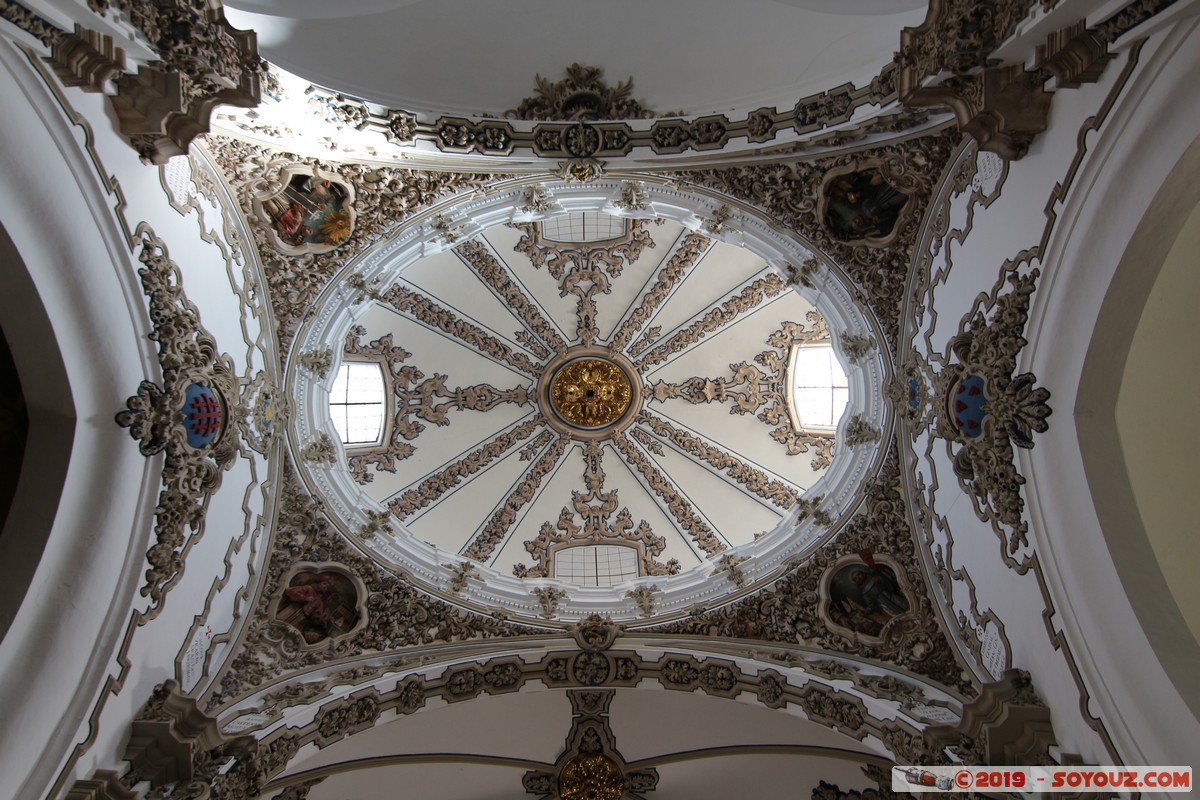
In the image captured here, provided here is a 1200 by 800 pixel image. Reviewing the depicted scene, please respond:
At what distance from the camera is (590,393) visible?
16266mm

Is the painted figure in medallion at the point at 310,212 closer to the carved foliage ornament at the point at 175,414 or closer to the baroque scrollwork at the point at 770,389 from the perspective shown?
the carved foliage ornament at the point at 175,414

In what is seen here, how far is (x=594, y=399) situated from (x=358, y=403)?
507 cm

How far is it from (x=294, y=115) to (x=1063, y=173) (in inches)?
312

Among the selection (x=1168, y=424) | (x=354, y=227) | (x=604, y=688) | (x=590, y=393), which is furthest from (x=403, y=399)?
(x=1168, y=424)

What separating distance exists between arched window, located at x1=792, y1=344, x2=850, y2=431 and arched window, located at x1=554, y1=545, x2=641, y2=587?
4.77 metres

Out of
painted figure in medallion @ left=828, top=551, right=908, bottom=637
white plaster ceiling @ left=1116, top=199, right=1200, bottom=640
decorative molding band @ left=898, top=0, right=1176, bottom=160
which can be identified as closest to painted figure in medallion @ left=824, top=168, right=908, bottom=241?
decorative molding band @ left=898, top=0, right=1176, bottom=160

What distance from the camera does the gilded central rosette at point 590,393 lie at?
53.4 ft

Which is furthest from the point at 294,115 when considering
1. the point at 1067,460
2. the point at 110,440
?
the point at 1067,460

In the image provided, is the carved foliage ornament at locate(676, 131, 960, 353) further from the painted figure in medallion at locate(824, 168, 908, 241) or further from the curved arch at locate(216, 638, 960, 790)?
the curved arch at locate(216, 638, 960, 790)

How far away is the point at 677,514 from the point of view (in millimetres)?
15758

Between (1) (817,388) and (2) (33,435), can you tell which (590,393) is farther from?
(2) (33,435)

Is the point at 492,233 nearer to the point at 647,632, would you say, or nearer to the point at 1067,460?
the point at 647,632

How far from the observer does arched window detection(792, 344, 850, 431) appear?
15.5 m

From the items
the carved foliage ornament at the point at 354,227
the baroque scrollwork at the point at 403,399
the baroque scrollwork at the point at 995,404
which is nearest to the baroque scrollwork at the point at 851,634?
the baroque scrollwork at the point at 995,404
